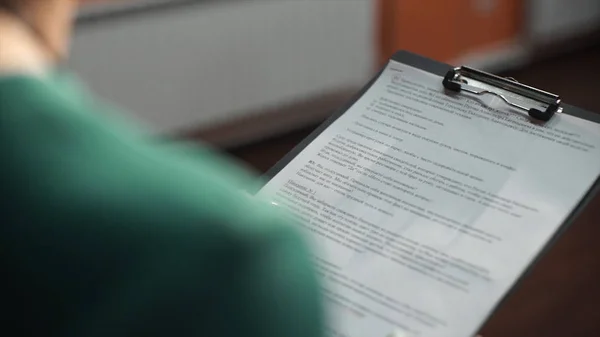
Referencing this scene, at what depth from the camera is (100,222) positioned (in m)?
0.28

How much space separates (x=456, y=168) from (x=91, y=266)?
0.52 metres

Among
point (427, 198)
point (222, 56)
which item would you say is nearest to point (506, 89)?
point (427, 198)

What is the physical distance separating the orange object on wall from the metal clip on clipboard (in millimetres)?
1450

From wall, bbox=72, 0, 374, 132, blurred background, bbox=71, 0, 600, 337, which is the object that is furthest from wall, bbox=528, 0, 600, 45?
wall, bbox=72, 0, 374, 132

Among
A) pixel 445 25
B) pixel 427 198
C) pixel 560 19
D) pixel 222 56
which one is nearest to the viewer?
pixel 427 198

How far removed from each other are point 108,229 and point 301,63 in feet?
6.43

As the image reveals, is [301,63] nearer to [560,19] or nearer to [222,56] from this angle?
[222,56]

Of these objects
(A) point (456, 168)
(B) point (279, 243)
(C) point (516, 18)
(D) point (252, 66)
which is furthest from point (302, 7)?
(B) point (279, 243)

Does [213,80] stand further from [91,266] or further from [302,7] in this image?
[91,266]

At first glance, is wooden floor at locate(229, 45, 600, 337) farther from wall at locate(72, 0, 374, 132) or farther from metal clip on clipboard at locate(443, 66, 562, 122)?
metal clip on clipboard at locate(443, 66, 562, 122)

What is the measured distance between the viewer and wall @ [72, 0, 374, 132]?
195 centimetres

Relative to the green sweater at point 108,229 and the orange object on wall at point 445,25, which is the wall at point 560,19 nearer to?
the orange object on wall at point 445,25

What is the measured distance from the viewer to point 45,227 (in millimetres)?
278

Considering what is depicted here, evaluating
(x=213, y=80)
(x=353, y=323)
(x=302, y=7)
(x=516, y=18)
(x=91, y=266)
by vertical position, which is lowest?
(x=91, y=266)
